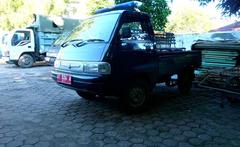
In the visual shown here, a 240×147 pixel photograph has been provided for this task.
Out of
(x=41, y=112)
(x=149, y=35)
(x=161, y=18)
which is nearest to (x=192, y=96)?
(x=149, y=35)

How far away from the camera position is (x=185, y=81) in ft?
23.1

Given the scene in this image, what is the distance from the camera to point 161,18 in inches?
559

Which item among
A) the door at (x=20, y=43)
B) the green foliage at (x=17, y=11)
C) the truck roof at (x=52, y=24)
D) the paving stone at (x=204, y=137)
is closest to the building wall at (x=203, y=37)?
the truck roof at (x=52, y=24)

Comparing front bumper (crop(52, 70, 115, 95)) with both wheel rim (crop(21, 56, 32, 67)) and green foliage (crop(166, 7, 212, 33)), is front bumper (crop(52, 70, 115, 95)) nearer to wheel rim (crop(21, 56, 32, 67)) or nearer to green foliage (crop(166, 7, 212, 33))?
wheel rim (crop(21, 56, 32, 67))

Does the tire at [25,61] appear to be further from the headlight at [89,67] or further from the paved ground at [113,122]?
the headlight at [89,67]

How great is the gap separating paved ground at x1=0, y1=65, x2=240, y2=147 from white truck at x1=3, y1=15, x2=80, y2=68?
821 cm

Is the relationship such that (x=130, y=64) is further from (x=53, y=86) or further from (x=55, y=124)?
(x=53, y=86)

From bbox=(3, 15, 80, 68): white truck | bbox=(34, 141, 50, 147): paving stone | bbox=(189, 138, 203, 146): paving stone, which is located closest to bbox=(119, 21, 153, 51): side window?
bbox=(189, 138, 203, 146): paving stone

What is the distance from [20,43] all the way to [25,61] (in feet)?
3.40

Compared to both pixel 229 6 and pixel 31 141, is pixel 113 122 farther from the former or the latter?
A: pixel 229 6

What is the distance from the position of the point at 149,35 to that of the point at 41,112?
276 cm

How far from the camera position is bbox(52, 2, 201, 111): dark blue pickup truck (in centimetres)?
477

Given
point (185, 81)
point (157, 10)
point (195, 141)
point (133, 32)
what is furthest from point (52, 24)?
point (195, 141)

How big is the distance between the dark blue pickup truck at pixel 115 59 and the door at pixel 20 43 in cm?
967
